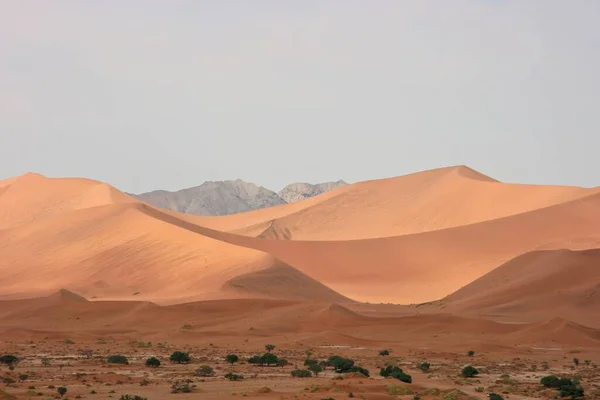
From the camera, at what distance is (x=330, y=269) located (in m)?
97.1

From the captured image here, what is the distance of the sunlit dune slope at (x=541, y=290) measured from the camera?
2443 inches

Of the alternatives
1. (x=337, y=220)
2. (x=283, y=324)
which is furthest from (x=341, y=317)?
(x=337, y=220)

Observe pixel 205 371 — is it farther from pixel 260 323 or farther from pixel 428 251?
pixel 428 251

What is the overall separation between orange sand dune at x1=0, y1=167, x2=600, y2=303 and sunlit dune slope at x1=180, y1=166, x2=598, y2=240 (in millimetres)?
257

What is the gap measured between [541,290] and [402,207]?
6682cm

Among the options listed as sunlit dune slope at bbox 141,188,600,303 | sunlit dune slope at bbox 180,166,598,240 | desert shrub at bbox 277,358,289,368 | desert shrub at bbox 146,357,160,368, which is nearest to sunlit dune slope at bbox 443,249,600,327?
sunlit dune slope at bbox 141,188,600,303

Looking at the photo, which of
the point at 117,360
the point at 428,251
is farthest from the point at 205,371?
the point at 428,251

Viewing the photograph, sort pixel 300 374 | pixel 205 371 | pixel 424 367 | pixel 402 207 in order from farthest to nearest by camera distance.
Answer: pixel 402 207, pixel 424 367, pixel 205 371, pixel 300 374

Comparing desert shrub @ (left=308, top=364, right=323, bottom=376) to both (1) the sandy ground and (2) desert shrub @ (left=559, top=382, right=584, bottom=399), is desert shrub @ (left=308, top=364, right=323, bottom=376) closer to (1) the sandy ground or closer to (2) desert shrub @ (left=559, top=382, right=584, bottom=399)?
(1) the sandy ground

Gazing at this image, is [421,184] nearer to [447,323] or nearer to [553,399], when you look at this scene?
[447,323]

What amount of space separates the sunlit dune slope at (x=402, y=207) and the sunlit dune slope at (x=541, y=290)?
4459 centimetres

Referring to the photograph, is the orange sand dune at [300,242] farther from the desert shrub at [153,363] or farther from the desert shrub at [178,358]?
the desert shrub at [153,363]

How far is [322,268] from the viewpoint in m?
97.5

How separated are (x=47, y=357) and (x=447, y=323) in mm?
23624
